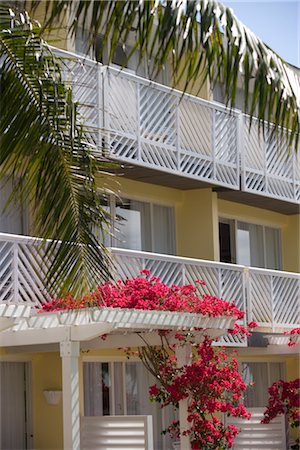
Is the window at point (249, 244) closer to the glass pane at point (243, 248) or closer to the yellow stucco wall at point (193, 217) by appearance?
the glass pane at point (243, 248)

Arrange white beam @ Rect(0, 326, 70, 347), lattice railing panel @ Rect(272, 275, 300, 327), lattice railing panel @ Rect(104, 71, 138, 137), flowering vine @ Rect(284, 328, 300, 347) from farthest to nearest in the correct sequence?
lattice railing panel @ Rect(272, 275, 300, 327) < flowering vine @ Rect(284, 328, 300, 347) < lattice railing panel @ Rect(104, 71, 138, 137) < white beam @ Rect(0, 326, 70, 347)

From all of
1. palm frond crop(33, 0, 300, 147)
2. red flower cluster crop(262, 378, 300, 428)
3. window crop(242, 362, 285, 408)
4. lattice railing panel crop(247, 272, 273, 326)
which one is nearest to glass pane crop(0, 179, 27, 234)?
lattice railing panel crop(247, 272, 273, 326)

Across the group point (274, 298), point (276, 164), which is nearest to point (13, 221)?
point (274, 298)

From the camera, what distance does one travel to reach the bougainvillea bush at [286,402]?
21.0 m

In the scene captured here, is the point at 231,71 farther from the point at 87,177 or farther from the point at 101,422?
the point at 101,422

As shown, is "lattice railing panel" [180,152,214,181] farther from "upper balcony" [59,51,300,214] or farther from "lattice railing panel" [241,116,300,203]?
"lattice railing panel" [241,116,300,203]

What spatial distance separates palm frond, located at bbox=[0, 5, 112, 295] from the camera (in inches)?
401

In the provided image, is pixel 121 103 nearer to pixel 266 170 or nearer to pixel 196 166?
pixel 196 166

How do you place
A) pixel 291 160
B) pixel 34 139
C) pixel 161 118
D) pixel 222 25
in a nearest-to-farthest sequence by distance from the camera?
pixel 222 25 < pixel 34 139 < pixel 161 118 < pixel 291 160

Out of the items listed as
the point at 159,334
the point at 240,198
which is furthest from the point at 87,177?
the point at 240,198

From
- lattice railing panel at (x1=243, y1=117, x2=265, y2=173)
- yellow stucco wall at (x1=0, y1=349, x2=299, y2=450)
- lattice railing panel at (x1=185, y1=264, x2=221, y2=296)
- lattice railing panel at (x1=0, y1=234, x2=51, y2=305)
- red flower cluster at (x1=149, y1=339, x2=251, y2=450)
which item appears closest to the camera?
lattice railing panel at (x1=0, y1=234, x2=51, y2=305)

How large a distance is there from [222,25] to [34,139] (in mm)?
3450

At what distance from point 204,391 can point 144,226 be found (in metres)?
5.86

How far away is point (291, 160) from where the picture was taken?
80.8ft
